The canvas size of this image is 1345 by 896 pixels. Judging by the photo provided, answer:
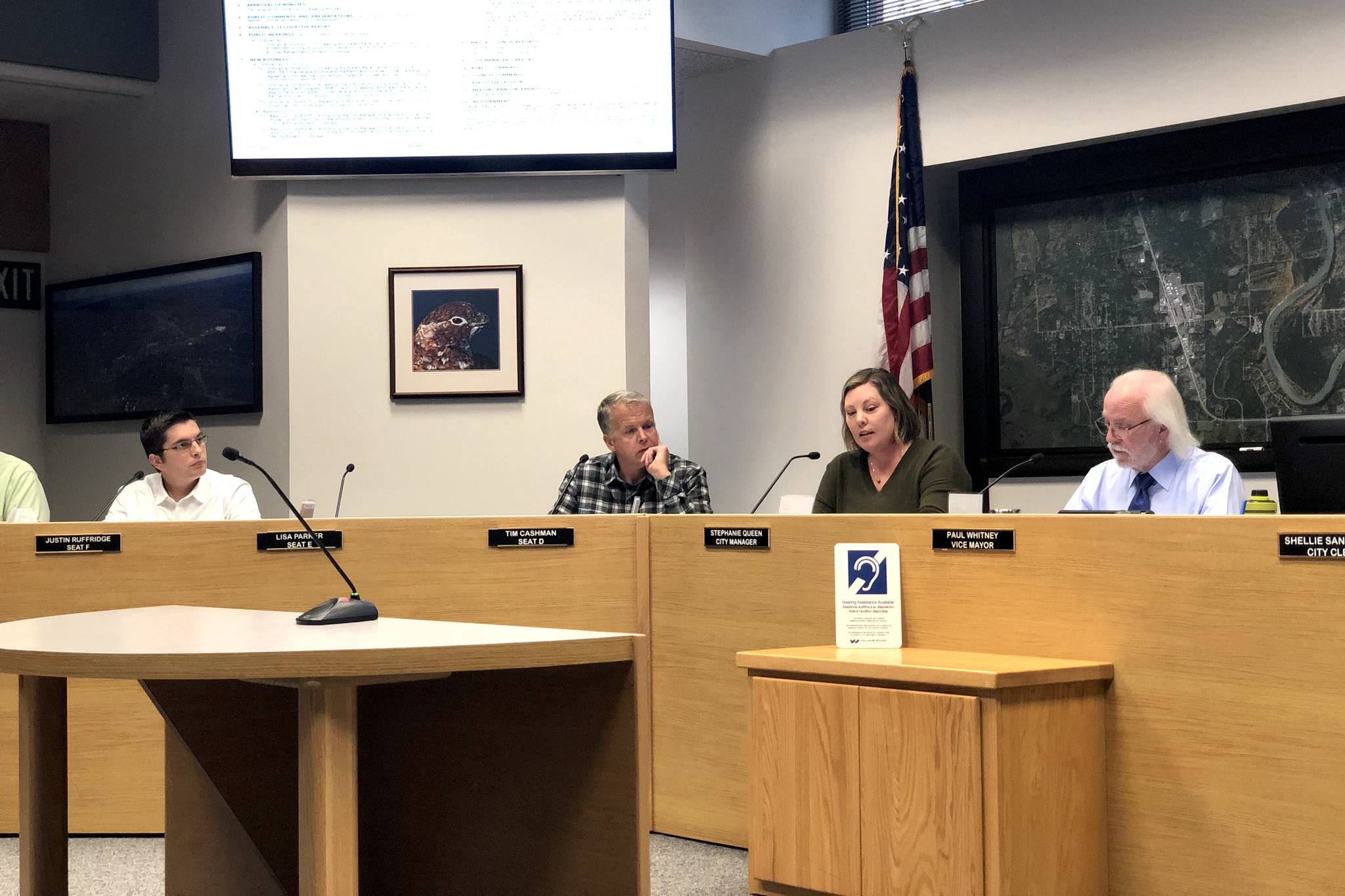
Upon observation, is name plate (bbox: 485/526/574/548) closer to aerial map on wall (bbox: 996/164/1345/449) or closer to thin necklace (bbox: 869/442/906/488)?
thin necklace (bbox: 869/442/906/488)

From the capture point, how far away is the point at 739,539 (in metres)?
3.05

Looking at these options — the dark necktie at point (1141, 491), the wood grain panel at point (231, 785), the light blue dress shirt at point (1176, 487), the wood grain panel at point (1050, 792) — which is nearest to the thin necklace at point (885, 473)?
the light blue dress shirt at point (1176, 487)

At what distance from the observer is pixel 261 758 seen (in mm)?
2299

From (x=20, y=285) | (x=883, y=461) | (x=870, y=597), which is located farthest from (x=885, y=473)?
(x=20, y=285)

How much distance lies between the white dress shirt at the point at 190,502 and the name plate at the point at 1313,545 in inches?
117

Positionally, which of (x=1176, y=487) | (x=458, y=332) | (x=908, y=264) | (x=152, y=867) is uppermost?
(x=908, y=264)

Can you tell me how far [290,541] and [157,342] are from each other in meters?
2.61

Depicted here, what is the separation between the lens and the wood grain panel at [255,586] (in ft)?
10.7

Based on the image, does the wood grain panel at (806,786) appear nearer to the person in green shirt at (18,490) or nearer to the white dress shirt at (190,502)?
the white dress shirt at (190,502)

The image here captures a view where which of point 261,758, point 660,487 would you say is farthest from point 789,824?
point 660,487

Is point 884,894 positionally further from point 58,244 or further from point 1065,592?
point 58,244

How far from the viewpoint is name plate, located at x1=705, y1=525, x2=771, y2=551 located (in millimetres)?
3002

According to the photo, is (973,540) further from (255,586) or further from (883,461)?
(255,586)

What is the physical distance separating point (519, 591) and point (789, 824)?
104 centimetres
